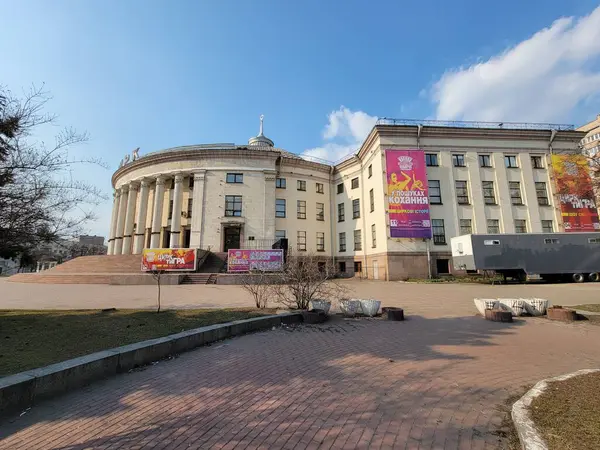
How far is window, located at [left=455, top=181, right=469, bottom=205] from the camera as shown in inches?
1120

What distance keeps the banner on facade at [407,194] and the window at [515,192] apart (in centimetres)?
915

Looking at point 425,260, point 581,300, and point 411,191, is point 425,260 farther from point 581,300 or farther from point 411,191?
point 581,300

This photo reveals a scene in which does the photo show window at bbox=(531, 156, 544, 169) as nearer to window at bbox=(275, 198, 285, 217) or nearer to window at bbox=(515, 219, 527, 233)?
window at bbox=(515, 219, 527, 233)

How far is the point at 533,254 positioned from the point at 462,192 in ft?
29.0

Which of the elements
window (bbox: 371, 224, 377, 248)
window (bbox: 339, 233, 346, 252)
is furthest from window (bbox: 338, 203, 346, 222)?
window (bbox: 371, 224, 377, 248)

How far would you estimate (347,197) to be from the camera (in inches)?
1394

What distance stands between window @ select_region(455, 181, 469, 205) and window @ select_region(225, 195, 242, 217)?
73.7 feet

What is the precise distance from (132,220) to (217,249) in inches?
558

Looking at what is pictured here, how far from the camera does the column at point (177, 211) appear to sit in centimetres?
3391

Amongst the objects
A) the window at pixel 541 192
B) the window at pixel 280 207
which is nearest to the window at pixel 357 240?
the window at pixel 280 207

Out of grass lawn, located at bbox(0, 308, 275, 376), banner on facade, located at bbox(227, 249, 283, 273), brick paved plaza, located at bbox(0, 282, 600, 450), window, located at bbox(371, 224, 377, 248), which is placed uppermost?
window, located at bbox(371, 224, 377, 248)

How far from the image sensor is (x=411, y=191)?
89.9 feet

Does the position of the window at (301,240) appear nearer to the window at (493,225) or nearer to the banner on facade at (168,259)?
the banner on facade at (168,259)

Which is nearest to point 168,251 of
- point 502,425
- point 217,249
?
point 217,249
